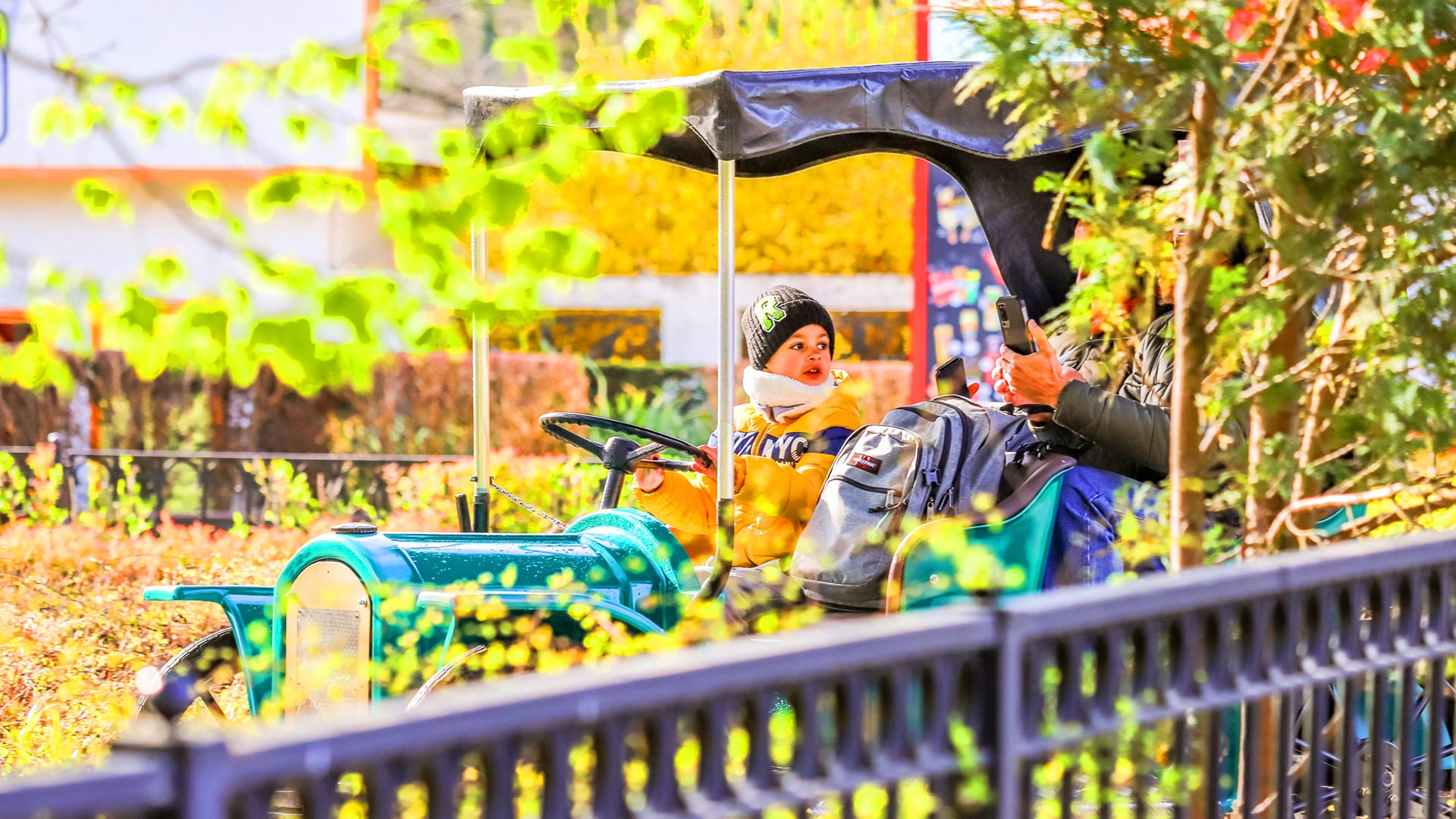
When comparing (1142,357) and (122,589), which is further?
(122,589)

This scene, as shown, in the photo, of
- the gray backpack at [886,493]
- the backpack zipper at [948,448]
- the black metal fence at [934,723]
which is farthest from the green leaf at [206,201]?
the backpack zipper at [948,448]

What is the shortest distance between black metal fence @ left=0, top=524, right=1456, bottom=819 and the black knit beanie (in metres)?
2.20

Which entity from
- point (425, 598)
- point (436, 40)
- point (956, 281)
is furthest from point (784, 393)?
point (956, 281)

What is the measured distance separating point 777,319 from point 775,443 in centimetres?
40

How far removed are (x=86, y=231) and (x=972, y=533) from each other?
20.9m

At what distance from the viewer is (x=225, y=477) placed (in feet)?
38.5

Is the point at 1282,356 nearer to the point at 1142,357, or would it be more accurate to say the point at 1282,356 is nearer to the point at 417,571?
the point at 1142,357

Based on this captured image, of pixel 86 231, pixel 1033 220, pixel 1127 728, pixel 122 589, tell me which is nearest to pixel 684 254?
pixel 86 231

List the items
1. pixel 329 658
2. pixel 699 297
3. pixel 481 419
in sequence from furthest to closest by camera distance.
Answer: pixel 699 297 → pixel 481 419 → pixel 329 658

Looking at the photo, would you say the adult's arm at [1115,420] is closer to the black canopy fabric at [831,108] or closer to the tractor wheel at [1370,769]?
the black canopy fabric at [831,108]

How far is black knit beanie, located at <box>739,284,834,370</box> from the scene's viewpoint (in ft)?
15.9

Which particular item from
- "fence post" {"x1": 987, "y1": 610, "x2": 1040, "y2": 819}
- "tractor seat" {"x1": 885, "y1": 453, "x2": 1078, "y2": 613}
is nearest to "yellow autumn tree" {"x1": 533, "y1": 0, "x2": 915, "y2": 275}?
"tractor seat" {"x1": 885, "y1": 453, "x2": 1078, "y2": 613}

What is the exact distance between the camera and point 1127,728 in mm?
2150

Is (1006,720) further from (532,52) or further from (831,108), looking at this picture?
(831,108)
